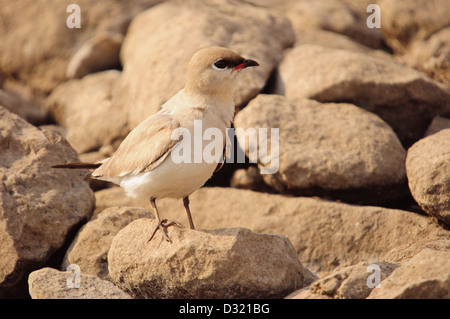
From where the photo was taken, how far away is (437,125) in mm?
9414

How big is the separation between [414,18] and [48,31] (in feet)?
26.8

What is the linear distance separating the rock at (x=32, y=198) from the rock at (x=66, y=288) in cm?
125

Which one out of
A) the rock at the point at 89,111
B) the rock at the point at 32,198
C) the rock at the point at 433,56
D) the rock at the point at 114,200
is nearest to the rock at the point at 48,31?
the rock at the point at 89,111

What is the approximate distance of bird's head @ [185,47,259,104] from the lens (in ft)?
21.6

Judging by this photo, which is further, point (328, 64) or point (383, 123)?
point (328, 64)

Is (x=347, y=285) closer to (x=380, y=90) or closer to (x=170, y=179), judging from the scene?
(x=170, y=179)

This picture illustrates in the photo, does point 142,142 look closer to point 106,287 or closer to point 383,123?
point 106,287

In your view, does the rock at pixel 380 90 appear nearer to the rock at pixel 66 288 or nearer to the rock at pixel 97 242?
the rock at pixel 97 242

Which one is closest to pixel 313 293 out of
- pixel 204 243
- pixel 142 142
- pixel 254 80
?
pixel 204 243

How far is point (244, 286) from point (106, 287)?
1459mm

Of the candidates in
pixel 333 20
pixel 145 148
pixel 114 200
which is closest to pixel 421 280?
pixel 145 148

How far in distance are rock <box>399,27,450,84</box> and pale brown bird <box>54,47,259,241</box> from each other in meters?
5.54

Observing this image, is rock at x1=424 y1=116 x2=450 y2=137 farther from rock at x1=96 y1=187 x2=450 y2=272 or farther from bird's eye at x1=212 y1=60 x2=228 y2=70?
bird's eye at x1=212 y1=60 x2=228 y2=70

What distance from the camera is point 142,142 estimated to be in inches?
269
